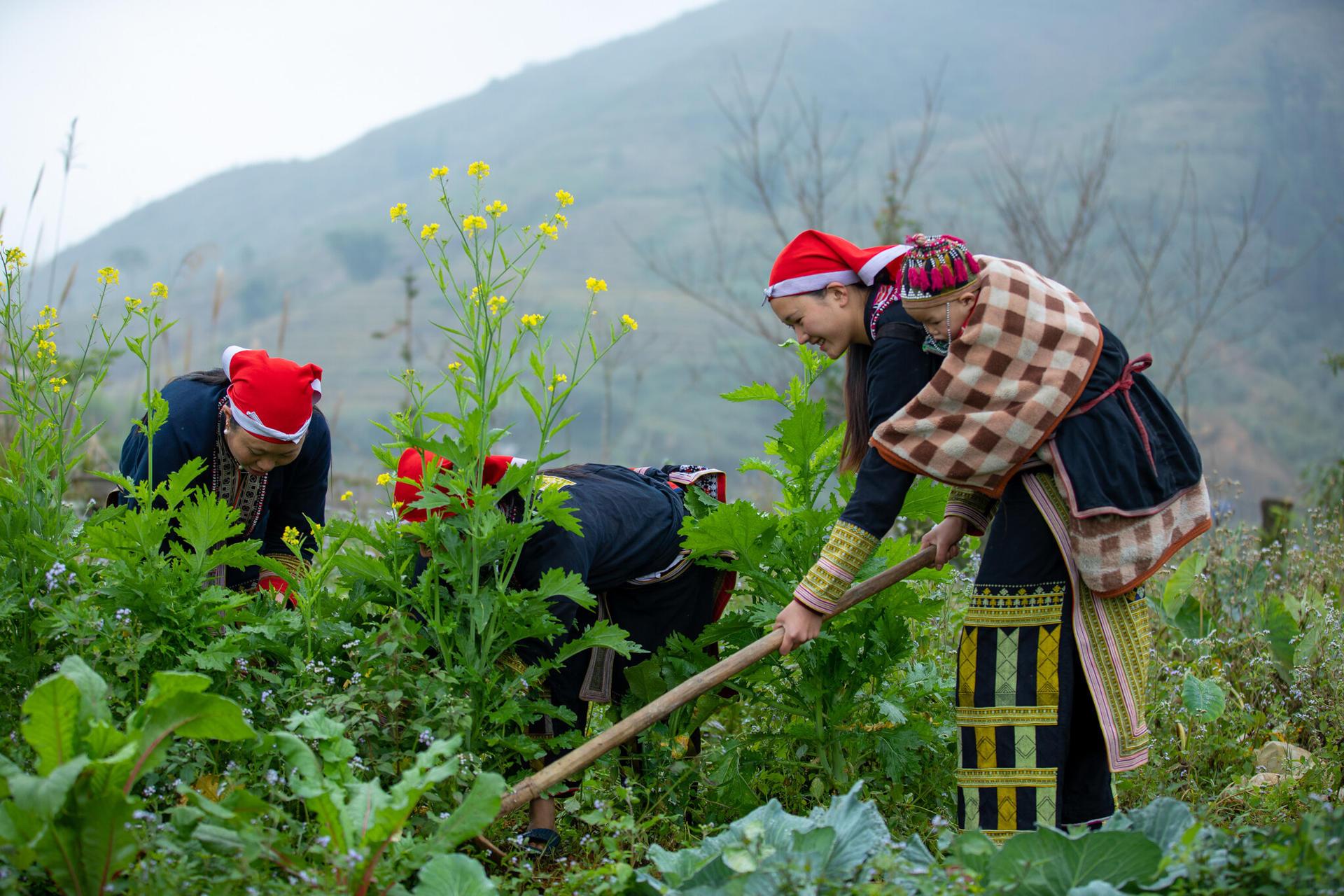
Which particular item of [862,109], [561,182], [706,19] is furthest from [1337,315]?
[706,19]

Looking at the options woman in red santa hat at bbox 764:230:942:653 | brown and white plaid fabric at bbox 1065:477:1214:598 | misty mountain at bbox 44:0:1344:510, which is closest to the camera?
brown and white plaid fabric at bbox 1065:477:1214:598

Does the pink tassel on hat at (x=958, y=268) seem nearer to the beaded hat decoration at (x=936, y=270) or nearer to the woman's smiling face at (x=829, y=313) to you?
the beaded hat decoration at (x=936, y=270)

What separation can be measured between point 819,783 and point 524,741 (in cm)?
88

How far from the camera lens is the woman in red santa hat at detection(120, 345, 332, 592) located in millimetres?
3152

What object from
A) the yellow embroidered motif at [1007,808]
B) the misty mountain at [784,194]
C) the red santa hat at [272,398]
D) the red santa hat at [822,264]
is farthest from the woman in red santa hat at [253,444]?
the misty mountain at [784,194]

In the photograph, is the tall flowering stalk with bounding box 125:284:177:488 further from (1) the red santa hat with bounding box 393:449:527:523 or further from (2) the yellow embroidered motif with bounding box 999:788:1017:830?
(2) the yellow embroidered motif with bounding box 999:788:1017:830

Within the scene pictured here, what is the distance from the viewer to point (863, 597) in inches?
109

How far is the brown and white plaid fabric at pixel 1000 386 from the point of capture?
2.41 metres

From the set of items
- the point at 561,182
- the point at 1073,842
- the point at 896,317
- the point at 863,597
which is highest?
the point at 561,182

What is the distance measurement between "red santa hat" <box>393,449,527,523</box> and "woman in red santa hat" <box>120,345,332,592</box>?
0.41 metres

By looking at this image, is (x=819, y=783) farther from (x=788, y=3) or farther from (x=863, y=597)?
(x=788, y=3)

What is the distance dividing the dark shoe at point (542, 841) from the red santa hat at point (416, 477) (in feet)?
2.77

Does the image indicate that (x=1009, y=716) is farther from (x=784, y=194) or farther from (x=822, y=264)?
(x=784, y=194)

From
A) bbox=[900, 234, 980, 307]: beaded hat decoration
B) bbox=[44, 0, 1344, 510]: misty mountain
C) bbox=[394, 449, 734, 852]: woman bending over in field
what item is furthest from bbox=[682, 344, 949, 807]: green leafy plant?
bbox=[44, 0, 1344, 510]: misty mountain
